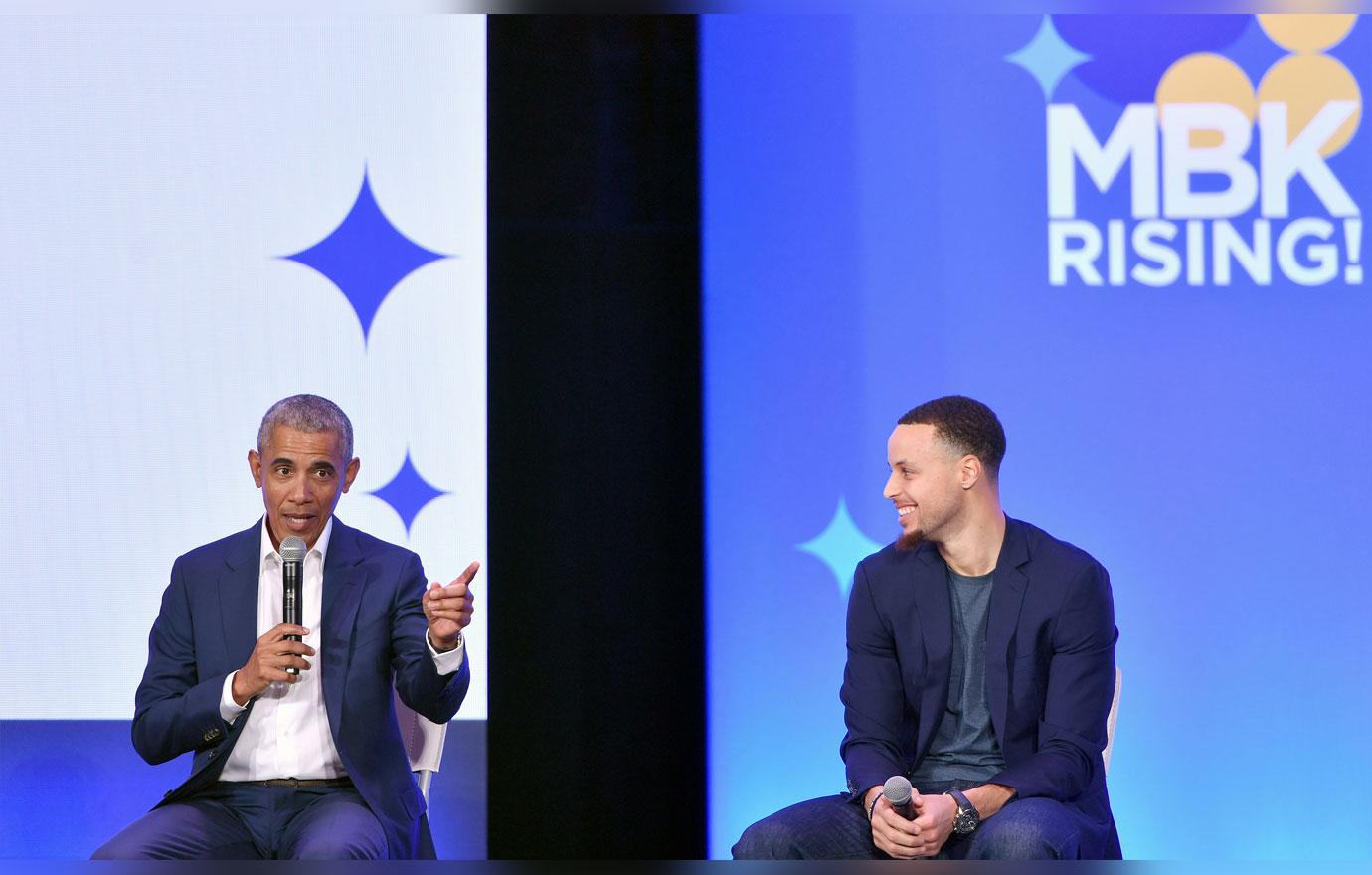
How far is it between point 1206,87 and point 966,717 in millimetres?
1903

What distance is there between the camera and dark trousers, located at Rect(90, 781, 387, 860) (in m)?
3.06

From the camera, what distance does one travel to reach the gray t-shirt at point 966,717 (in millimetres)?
3213

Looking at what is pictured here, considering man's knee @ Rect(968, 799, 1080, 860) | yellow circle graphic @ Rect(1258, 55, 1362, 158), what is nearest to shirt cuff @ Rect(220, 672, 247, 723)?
man's knee @ Rect(968, 799, 1080, 860)

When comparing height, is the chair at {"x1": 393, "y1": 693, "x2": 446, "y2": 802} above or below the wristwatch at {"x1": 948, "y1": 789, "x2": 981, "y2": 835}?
above

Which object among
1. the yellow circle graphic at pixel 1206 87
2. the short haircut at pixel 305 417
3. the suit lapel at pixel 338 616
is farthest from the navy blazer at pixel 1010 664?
the yellow circle graphic at pixel 1206 87

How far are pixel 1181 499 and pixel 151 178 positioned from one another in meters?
2.86

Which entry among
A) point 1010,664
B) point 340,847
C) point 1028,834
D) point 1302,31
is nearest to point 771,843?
point 1028,834

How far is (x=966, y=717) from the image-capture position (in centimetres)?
325

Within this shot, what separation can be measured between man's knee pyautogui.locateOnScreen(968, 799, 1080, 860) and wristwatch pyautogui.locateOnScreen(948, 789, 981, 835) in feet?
0.06

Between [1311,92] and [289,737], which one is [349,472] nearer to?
[289,737]

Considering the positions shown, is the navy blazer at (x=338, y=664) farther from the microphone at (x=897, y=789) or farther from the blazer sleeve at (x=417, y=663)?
the microphone at (x=897, y=789)

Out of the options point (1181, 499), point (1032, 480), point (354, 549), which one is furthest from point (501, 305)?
point (1181, 499)

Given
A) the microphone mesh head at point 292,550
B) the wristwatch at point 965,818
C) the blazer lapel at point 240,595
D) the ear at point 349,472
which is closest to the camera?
the wristwatch at point 965,818

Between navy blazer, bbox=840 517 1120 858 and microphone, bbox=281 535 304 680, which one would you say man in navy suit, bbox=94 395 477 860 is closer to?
microphone, bbox=281 535 304 680
